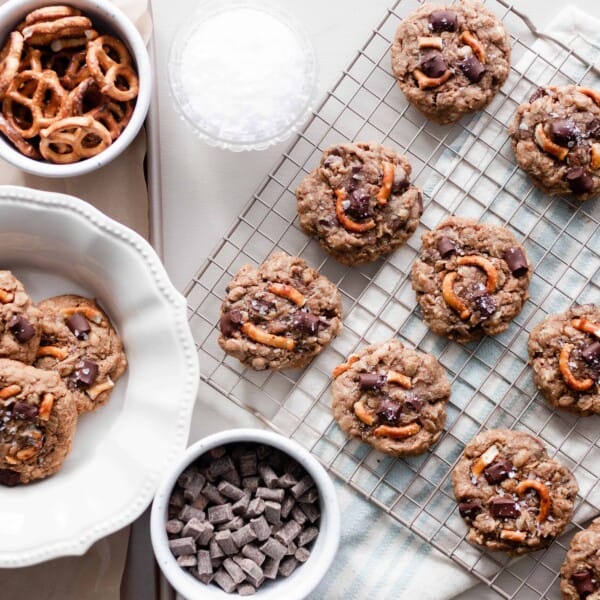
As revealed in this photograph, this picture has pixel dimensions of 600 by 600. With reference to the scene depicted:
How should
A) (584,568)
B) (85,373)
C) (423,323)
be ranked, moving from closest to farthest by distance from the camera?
(85,373) → (584,568) → (423,323)

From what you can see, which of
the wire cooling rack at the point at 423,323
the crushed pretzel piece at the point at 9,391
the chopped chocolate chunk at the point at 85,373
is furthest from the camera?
the wire cooling rack at the point at 423,323

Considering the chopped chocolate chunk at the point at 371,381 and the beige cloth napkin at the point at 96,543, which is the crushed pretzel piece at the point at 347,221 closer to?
the chopped chocolate chunk at the point at 371,381

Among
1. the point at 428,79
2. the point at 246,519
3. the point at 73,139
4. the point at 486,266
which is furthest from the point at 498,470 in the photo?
the point at 73,139

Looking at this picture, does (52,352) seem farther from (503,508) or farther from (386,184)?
(503,508)

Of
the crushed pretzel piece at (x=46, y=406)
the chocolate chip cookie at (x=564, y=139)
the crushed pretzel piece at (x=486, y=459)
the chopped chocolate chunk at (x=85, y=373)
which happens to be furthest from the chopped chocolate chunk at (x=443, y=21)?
the crushed pretzel piece at (x=46, y=406)

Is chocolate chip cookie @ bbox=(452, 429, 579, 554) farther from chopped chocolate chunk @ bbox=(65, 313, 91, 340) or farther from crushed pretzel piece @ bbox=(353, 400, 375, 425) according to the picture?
chopped chocolate chunk @ bbox=(65, 313, 91, 340)


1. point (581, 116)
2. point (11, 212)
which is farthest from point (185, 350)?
point (581, 116)
